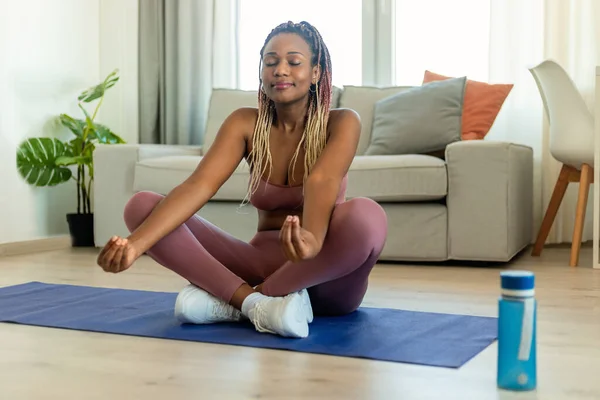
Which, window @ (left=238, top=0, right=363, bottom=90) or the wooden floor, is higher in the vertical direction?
window @ (left=238, top=0, right=363, bottom=90)

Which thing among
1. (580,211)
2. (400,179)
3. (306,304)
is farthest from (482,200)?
(306,304)

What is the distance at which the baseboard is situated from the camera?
3.86 m

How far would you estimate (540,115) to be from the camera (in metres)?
3.96

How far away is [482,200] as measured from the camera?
10.5 ft

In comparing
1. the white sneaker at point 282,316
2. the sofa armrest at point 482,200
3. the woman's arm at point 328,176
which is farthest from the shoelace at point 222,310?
the sofa armrest at point 482,200

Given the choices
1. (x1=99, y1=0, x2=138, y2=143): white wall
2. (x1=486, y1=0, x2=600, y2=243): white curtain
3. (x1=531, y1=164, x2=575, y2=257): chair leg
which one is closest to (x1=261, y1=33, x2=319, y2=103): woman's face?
(x1=531, y1=164, x2=575, y2=257): chair leg

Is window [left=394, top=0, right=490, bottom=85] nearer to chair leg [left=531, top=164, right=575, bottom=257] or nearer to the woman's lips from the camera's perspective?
chair leg [left=531, top=164, right=575, bottom=257]

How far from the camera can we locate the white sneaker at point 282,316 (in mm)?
1758

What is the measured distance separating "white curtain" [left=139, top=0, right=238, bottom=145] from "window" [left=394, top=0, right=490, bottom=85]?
0.94 meters

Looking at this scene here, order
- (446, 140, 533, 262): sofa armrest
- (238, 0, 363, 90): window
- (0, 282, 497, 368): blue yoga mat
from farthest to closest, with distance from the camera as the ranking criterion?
(238, 0, 363, 90): window, (446, 140, 533, 262): sofa armrest, (0, 282, 497, 368): blue yoga mat

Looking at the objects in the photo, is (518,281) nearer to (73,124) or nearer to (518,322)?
(518,322)

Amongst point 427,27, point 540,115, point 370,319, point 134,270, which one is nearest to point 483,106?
point 540,115

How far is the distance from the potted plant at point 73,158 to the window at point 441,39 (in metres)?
1.53

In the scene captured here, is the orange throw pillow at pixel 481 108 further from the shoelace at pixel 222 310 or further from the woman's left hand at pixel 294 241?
the woman's left hand at pixel 294 241
